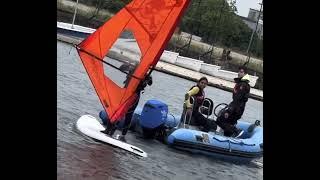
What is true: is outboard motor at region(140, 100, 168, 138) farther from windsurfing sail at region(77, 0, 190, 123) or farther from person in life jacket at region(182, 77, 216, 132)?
windsurfing sail at region(77, 0, 190, 123)

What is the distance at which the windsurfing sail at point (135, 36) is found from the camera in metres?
11.5

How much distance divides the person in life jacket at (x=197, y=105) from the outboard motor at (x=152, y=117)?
637 millimetres

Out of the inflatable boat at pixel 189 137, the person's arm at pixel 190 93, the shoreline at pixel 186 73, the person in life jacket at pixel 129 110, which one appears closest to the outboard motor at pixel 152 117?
the inflatable boat at pixel 189 137

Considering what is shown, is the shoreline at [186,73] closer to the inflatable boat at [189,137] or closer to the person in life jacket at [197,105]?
the person in life jacket at [197,105]

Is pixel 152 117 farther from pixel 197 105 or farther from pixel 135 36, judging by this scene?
pixel 135 36

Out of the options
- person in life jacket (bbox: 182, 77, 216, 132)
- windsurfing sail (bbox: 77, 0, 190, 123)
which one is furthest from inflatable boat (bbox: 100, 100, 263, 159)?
windsurfing sail (bbox: 77, 0, 190, 123)

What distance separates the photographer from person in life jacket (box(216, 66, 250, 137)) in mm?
13125

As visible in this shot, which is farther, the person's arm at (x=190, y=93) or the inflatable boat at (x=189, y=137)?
the person's arm at (x=190, y=93)

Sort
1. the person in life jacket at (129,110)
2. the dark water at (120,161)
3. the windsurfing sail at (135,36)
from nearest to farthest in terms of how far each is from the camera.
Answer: the dark water at (120,161), the person in life jacket at (129,110), the windsurfing sail at (135,36)

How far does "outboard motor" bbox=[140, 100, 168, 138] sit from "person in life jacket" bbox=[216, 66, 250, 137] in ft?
5.28

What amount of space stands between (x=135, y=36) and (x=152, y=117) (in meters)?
1.96

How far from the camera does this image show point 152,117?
1252 cm

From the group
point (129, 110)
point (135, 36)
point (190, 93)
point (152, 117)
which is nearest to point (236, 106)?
point (190, 93)
